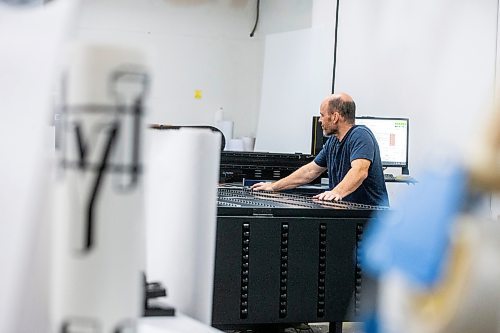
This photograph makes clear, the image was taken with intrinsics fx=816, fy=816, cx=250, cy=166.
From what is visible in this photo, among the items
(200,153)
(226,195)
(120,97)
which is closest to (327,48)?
(226,195)

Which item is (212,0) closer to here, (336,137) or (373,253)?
(336,137)

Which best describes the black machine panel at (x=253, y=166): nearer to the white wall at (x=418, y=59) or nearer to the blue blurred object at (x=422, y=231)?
the white wall at (x=418, y=59)

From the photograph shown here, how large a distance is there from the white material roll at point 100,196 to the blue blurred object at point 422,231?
0.30 ft

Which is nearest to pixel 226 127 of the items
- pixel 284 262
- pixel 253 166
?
pixel 253 166

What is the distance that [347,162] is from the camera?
4484 millimetres

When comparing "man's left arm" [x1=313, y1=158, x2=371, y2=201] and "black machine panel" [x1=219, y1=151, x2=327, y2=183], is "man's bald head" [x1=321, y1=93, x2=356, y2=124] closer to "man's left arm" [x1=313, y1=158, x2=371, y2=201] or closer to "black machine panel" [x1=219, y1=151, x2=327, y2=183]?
"man's left arm" [x1=313, y1=158, x2=371, y2=201]

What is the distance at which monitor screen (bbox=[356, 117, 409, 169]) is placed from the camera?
5.78 m

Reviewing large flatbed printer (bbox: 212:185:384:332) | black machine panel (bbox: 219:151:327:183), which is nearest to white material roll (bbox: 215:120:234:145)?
black machine panel (bbox: 219:151:327:183)

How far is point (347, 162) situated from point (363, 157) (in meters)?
0.17

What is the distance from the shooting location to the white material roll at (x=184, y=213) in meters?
0.78

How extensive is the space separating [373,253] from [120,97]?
11 cm

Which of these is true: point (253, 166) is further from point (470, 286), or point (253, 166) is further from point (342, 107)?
point (470, 286)

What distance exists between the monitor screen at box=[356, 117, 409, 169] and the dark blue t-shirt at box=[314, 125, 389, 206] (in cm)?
125

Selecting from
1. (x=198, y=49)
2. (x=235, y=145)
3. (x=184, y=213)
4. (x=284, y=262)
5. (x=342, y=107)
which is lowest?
(x=284, y=262)
